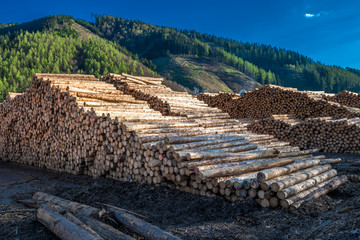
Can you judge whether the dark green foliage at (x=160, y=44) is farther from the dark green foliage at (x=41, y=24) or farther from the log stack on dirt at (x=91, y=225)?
the log stack on dirt at (x=91, y=225)

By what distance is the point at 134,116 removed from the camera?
7.87 m

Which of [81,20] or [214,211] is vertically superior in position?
[81,20]

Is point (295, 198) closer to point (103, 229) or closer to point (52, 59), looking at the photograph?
point (103, 229)

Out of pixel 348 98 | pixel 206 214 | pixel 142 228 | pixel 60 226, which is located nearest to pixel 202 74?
pixel 348 98

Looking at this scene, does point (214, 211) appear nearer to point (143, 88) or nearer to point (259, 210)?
point (259, 210)

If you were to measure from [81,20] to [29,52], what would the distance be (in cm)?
8176

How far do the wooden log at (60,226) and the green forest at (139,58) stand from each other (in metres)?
63.5

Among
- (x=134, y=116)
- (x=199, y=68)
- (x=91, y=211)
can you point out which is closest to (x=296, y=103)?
(x=134, y=116)

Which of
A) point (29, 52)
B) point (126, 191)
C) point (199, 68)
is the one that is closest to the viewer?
point (126, 191)

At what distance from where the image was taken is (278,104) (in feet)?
52.5

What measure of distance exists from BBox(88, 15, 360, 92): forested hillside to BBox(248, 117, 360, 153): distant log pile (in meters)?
94.3

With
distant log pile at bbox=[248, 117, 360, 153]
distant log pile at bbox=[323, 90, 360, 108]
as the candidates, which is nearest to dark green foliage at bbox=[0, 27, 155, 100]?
distant log pile at bbox=[323, 90, 360, 108]

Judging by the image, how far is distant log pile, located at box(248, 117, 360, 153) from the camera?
11.3 m

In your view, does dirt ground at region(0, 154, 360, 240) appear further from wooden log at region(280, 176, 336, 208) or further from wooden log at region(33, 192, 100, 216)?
wooden log at region(33, 192, 100, 216)
